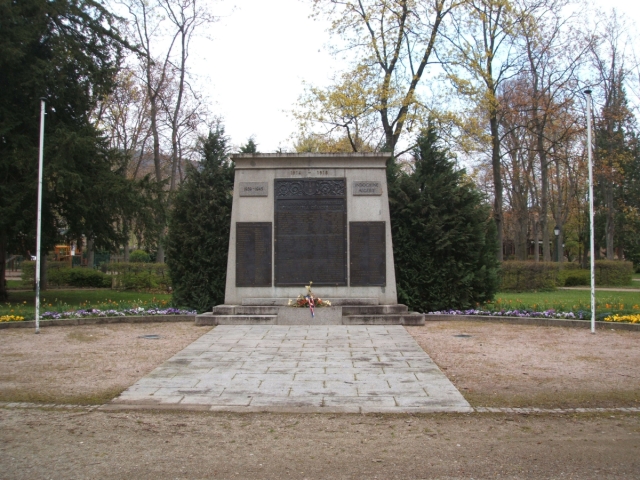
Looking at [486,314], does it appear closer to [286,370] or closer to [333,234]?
[333,234]

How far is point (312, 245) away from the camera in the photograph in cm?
1326

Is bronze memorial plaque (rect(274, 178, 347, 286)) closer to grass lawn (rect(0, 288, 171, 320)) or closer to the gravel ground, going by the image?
the gravel ground

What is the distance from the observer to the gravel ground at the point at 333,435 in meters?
4.52

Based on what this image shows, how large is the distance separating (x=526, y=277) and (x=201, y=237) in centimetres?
1919

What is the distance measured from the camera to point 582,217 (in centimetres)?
5125

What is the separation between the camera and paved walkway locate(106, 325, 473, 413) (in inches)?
250

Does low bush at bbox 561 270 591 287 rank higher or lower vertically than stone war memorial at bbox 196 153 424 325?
lower

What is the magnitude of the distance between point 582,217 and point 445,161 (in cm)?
4170

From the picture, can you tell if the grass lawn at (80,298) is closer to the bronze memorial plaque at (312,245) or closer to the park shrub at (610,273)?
the bronze memorial plaque at (312,245)

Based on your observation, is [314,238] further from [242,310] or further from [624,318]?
[624,318]

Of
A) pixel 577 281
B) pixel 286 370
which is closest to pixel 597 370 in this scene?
pixel 286 370

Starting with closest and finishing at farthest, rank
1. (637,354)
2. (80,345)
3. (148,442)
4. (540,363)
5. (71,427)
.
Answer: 1. (148,442)
2. (71,427)
3. (540,363)
4. (637,354)
5. (80,345)

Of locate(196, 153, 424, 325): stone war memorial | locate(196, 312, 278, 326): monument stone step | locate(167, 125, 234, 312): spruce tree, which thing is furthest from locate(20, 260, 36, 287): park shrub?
locate(196, 312, 278, 326): monument stone step

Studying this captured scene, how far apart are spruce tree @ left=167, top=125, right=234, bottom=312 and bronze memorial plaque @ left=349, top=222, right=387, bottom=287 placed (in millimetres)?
3615
